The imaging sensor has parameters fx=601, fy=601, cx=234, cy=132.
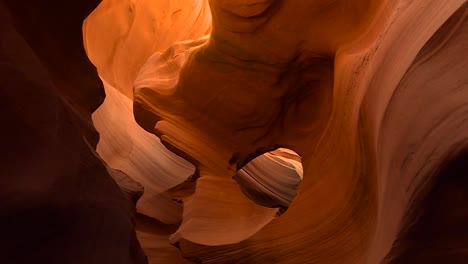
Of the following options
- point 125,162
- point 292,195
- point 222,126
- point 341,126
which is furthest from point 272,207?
point 341,126

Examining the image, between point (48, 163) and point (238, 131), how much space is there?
59.6 inches

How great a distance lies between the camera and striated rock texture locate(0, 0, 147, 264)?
106 centimetres

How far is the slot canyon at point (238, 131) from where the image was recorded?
1129 millimetres

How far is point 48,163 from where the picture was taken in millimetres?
1126

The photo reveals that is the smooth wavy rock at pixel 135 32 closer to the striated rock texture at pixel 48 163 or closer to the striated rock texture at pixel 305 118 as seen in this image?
the striated rock texture at pixel 305 118

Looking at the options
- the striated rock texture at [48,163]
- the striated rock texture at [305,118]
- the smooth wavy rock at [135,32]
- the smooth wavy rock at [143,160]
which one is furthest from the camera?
the smooth wavy rock at [135,32]

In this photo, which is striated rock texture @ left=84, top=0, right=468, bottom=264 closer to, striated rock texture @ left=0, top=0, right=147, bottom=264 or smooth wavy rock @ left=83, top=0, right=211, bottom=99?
smooth wavy rock @ left=83, top=0, right=211, bottom=99

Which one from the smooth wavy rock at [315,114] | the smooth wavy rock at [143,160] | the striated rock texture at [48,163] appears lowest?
the smooth wavy rock at [143,160]

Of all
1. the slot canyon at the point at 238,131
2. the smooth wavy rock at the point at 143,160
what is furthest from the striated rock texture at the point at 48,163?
the smooth wavy rock at the point at 143,160

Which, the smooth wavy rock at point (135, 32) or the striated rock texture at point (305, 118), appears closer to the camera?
the striated rock texture at point (305, 118)

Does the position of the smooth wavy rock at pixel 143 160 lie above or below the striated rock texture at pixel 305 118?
below

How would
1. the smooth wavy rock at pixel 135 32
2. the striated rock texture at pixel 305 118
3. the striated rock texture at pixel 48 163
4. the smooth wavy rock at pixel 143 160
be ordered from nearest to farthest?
the striated rock texture at pixel 48 163
the striated rock texture at pixel 305 118
the smooth wavy rock at pixel 143 160
the smooth wavy rock at pixel 135 32

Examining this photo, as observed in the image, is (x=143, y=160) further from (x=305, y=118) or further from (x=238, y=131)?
(x=305, y=118)

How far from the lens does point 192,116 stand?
8.75 feet
